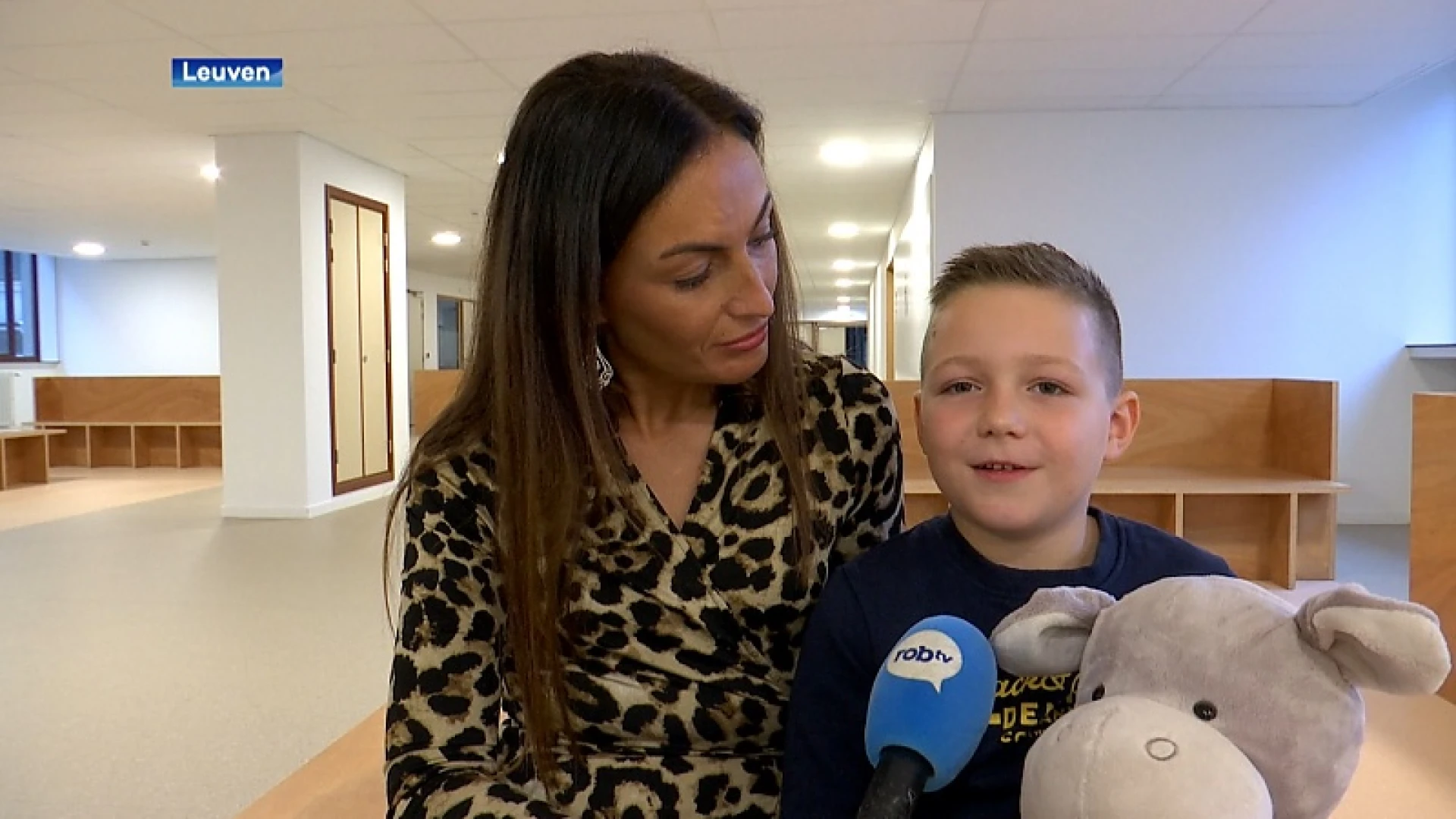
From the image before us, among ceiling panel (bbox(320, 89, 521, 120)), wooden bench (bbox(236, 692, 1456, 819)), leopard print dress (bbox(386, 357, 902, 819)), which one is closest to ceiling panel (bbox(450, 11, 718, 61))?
ceiling panel (bbox(320, 89, 521, 120))

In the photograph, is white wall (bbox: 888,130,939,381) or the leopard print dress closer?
the leopard print dress

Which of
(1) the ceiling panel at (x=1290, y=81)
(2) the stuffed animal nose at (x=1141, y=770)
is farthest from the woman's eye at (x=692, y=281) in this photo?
(1) the ceiling panel at (x=1290, y=81)

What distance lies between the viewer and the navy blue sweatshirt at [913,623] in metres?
0.78

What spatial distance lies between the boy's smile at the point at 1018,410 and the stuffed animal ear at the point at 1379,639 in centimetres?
25

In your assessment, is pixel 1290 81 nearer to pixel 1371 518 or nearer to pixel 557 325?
pixel 1371 518

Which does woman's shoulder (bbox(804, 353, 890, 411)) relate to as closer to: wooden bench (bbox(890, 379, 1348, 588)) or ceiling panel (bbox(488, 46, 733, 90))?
wooden bench (bbox(890, 379, 1348, 588))

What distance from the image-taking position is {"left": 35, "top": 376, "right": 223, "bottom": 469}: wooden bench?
9.33m

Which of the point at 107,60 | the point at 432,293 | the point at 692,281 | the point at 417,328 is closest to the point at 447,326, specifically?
the point at 432,293

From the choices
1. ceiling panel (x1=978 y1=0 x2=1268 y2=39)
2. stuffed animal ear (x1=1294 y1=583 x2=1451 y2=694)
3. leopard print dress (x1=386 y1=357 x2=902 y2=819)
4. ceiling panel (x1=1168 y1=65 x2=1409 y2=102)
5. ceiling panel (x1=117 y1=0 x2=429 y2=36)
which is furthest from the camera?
ceiling panel (x1=1168 y1=65 x2=1409 y2=102)

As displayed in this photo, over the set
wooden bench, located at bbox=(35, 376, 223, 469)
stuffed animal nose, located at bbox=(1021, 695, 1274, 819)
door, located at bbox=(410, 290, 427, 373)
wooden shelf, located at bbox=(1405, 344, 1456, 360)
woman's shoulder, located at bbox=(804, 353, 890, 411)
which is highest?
door, located at bbox=(410, 290, 427, 373)

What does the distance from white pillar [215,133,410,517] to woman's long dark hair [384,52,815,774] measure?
5.45 m

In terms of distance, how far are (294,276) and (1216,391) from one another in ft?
16.2

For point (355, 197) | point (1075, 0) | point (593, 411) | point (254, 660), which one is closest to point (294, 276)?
point (355, 197)

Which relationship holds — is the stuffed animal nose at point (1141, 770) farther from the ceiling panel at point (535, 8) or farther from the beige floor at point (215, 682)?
the ceiling panel at point (535, 8)
